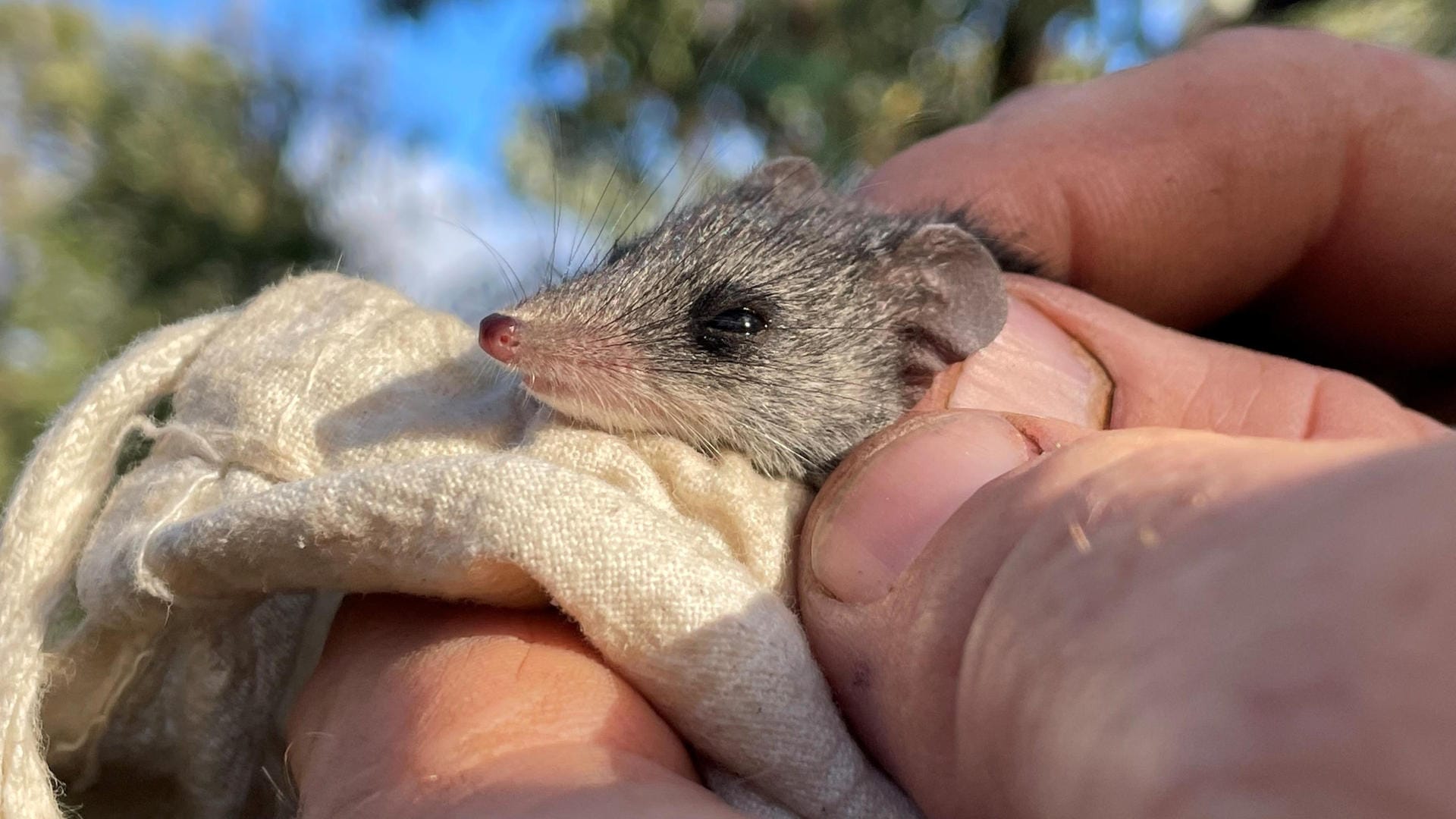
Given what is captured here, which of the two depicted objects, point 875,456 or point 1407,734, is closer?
point 1407,734

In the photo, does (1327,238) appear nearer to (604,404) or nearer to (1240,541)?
(604,404)

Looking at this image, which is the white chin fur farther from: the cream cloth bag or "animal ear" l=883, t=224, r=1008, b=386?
"animal ear" l=883, t=224, r=1008, b=386

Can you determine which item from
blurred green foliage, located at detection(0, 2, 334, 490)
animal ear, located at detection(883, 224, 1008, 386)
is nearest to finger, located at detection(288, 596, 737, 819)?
animal ear, located at detection(883, 224, 1008, 386)

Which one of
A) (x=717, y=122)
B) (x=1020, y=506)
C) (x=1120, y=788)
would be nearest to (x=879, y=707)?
(x=1020, y=506)

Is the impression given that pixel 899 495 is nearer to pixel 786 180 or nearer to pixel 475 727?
pixel 475 727

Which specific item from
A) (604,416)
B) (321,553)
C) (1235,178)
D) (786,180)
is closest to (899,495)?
(604,416)
